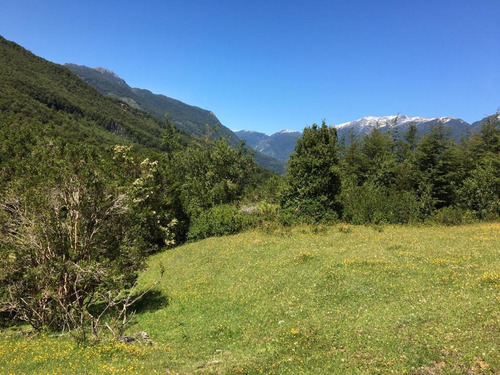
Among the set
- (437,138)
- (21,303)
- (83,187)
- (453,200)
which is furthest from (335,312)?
(437,138)

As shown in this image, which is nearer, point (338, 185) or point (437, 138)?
point (338, 185)

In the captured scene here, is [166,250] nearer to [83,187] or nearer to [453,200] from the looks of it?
[83,187]

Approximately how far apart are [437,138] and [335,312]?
5242 cm

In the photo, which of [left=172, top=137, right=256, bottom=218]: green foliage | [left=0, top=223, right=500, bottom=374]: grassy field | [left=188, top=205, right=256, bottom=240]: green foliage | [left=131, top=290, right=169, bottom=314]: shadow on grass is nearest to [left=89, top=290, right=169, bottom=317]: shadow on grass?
[left=131, top=290, right=169, bottom=314]: shadow on grass

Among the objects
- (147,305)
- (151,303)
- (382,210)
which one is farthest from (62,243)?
(382,210)

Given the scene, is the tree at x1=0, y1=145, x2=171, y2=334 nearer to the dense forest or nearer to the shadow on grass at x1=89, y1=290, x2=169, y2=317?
the dense forest

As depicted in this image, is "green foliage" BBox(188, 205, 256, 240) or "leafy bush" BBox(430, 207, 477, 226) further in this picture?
"green foliage" BBox(188, 205, 256, 240)

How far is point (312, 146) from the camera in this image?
4253 centimetres

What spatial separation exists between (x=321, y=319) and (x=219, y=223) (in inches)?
1139

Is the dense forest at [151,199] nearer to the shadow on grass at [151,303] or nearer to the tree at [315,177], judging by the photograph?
the tree at [315,177]

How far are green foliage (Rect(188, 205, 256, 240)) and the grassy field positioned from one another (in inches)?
629

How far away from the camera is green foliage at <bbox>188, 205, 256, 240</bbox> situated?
135 feet

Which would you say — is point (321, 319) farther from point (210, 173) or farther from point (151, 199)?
point (210, 173)

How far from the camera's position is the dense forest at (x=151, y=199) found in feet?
54.1
